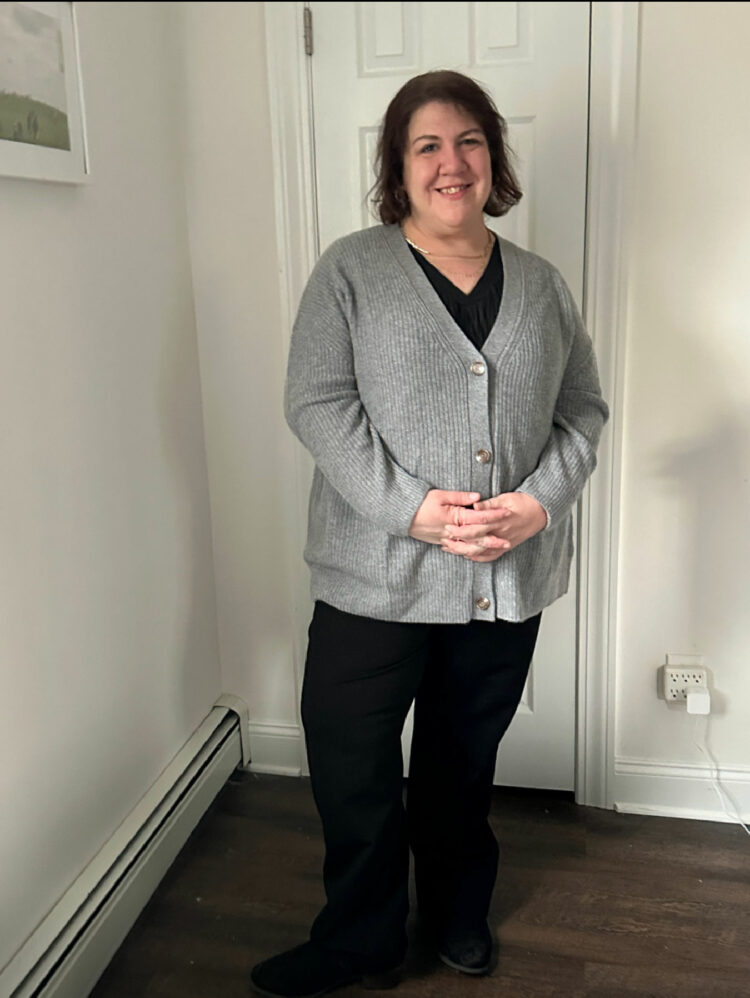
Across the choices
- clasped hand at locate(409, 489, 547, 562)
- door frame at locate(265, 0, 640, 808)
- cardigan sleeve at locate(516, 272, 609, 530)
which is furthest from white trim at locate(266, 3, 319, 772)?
clasped hand at locate(409, 489, 547, 562)

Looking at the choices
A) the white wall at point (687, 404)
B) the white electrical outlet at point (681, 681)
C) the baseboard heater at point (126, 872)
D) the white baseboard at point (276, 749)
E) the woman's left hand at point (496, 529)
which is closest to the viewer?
the woman's left hand at point (496, 529)

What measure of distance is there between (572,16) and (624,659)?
47.1 inches

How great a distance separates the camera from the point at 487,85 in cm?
167

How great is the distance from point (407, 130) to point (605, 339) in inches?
24.3

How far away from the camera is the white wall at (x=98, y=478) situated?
1.31 m

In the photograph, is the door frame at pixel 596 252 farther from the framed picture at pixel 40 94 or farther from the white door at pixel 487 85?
the framed picture at pixel 40 94

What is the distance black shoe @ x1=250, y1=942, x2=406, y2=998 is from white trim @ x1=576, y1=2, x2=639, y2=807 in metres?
0.67

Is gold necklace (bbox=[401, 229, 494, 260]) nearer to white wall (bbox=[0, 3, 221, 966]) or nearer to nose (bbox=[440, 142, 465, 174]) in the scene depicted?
nose (bbox=[440, 142, 465, 174])

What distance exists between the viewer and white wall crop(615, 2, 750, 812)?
62.8 inches

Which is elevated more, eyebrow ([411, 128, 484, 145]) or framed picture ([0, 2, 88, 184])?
framed picture ([0, 2, 88, 184])

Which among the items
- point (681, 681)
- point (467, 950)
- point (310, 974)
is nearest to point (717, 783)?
point (681, 681)

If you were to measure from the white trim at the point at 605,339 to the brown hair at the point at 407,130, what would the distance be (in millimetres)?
320

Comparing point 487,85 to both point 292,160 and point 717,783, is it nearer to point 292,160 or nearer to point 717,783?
point 292,160

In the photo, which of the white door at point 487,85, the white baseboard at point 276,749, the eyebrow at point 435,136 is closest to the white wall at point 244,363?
the white baseboard at point 276,749
